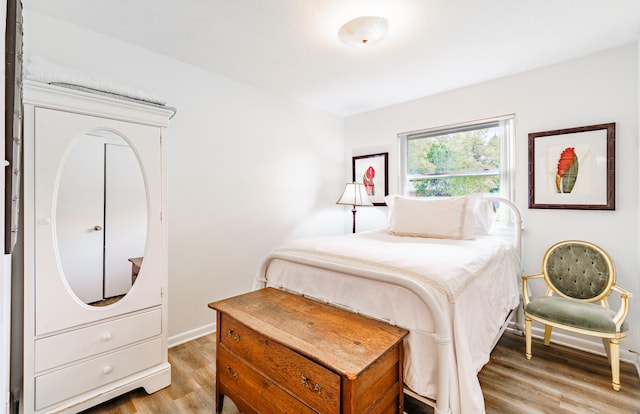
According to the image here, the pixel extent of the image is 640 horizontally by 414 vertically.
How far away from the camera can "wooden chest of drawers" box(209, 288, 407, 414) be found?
118cm

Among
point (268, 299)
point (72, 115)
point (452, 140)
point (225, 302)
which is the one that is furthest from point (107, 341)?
point (452, 140)

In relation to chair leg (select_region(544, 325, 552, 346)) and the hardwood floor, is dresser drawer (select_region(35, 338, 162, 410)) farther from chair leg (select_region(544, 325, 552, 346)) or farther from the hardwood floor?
chair leg (select_region(544, 325, 552, 346))

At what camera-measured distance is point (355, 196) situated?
11.6 feet

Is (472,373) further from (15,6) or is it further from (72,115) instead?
(72,115)

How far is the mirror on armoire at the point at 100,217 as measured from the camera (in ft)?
5.36

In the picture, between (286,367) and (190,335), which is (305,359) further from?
(190,335)

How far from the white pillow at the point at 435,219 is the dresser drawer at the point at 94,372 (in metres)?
2.07

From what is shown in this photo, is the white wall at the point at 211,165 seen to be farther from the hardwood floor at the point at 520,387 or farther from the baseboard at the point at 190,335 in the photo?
the hardwood floor at the point at 520,387

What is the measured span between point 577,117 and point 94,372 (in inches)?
147

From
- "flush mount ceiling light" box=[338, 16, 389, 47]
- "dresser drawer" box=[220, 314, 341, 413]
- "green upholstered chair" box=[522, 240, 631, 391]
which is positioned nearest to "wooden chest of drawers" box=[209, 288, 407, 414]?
"dresser drawer" box=[220, 314, 341, 413]

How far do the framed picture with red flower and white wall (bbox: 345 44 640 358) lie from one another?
770mm

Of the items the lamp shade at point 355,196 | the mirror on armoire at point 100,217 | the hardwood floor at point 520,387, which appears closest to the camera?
the mirror on armoire at point 100,217

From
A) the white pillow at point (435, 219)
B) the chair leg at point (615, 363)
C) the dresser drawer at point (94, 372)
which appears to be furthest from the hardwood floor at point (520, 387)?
the white pillow at point (435, 219)

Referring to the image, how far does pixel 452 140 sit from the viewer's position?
10.6ft
